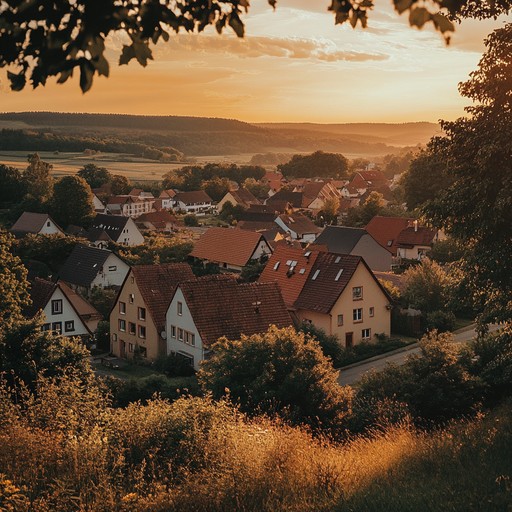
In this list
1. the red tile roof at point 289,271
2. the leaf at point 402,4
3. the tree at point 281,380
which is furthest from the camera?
the red tile roof at point 289,271

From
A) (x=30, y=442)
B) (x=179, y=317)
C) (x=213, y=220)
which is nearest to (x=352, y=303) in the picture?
(x=179, y=317)

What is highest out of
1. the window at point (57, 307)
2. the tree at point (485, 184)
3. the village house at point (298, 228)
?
the tree at point (485, 184)

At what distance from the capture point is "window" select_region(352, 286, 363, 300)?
3450cm

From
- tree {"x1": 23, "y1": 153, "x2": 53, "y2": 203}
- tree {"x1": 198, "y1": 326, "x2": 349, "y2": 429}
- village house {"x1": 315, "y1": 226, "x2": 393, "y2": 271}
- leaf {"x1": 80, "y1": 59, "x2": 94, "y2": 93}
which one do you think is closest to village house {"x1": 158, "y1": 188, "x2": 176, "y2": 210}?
tree {"x1": 23, "y1": 153, "x2": 53, "y2": 203}

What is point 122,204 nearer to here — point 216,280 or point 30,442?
point 216,280

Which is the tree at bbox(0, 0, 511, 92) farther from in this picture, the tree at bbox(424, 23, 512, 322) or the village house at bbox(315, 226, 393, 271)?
the village house at bbox(315, 226, 393, 271)

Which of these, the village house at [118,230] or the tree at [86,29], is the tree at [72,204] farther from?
the tree at [86,29]

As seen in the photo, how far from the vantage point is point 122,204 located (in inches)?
4080

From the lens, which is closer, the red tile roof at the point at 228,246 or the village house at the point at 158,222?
the red tile roof at the point at 228,246

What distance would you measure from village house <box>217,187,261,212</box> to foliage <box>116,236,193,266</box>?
4486 centimetres

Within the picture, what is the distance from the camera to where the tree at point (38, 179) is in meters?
88.9

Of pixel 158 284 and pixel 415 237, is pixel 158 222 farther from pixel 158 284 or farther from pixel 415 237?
pixel 158 284

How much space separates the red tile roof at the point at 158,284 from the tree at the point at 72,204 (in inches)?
1657

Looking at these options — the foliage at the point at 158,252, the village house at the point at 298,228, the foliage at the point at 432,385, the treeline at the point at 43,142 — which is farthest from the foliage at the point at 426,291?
the treeline at the point at 43,142
